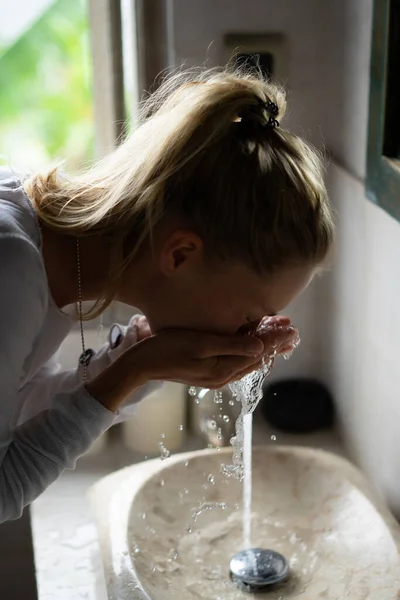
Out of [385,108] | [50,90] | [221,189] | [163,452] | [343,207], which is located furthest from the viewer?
[50,90]

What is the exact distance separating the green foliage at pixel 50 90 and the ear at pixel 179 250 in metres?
0.73

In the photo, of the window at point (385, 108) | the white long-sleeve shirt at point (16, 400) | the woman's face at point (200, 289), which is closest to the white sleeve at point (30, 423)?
the white long-sleeve shirt at point (16, 400)

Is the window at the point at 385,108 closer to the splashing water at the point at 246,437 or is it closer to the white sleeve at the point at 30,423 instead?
the splashing water at the point at 246,437

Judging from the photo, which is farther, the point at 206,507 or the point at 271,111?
the point at 206,507

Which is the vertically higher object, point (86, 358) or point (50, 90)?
point (50, 90)

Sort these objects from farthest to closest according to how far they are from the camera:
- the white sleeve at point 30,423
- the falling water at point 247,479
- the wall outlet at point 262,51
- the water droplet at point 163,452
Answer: the wall outlet at point 262,51 → the water droplet at point 163,452 → the falling water at point 247,479 → the white sleeve at point 30,423

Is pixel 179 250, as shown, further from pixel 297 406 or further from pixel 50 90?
pixel 50 90

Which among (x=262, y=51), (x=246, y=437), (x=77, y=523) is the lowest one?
(x=77, y=523)

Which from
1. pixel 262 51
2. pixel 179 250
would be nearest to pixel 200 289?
pixel 179 250

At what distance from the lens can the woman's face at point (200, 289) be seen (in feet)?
2.85

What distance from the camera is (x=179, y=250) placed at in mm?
862

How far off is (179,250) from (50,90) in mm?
835

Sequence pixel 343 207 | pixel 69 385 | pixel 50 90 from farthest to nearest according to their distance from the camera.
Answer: pixel 50 90, pixel 343 207, pixel 69 385

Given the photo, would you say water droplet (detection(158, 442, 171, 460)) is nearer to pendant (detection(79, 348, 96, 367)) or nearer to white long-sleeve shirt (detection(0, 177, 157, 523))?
pendant (detection(79, 348, 96, 367))
